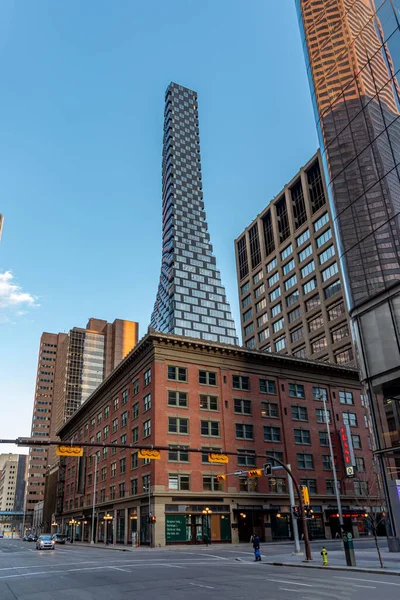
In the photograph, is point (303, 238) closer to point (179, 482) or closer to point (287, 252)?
point (287, 252)

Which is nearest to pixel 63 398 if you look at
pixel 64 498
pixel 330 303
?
pixel 64 498

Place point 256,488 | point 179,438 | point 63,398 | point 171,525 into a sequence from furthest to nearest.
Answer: point 63,398 < point 256,488 < point 179,438 < point 171,525

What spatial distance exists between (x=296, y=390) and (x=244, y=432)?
10685mm

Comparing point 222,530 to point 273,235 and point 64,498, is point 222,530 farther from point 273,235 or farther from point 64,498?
point 273,235

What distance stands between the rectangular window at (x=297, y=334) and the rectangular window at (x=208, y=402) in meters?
47.4

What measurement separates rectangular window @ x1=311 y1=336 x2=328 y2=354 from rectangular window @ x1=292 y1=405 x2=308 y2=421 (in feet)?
103

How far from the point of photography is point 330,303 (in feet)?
300

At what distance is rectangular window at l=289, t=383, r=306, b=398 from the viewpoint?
6250 centimetres

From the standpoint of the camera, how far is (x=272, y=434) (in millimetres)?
58500

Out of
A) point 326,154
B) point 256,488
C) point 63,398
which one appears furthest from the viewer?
point 63,398

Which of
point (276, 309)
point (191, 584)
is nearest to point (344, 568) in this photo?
point (191, 584)

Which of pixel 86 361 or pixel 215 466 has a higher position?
pixel 86 361

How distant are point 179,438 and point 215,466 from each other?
5455mm

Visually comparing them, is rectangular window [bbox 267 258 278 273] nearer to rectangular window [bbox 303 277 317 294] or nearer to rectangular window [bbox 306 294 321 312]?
rectangular window [bbox 303 277 317 294]
